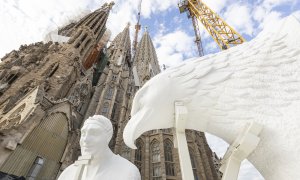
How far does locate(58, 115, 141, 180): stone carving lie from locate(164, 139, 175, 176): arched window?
56.5ft

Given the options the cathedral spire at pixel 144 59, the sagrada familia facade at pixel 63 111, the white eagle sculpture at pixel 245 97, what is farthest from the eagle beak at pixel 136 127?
the cathedral spire at pixel 144 59

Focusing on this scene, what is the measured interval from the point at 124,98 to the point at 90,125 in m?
22.6

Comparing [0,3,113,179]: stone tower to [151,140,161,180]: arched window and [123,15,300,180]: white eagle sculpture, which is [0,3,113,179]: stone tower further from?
[151,140,161,180]: arched window

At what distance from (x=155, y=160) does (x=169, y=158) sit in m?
1.43

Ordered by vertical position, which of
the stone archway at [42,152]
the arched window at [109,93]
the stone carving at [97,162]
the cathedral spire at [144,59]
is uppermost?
the cathedral spire at [144,59]

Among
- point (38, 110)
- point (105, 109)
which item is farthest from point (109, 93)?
point (38, 110)

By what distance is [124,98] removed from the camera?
23828mm

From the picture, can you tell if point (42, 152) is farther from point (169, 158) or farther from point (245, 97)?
point (169, 158)

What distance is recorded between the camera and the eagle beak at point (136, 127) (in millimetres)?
1191

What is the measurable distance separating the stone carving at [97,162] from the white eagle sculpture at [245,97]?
0.33 m

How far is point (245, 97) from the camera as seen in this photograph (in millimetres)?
1351

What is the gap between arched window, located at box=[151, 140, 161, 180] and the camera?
55.5ft

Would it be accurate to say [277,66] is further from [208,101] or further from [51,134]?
[51,134]

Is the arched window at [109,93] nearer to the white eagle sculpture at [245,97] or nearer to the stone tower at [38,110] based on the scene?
the stone tower at [38,110]
